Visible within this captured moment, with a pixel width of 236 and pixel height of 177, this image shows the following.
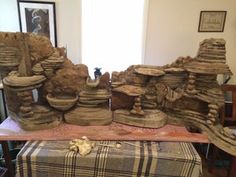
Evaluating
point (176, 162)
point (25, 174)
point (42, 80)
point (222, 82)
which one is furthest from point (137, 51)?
point (25, 174)

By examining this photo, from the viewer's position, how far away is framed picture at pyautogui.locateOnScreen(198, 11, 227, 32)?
2.00 meters

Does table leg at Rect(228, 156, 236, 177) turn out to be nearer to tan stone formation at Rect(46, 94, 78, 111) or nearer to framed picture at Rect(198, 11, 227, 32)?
framed picture at Rect(198, 11, 227, 32)

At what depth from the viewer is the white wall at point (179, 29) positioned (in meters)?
2.01

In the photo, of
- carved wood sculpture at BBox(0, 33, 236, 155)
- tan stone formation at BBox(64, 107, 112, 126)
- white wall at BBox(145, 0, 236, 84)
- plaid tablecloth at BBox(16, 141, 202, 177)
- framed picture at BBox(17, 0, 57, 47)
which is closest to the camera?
plaid tablecloth at BBox(16, 141, 202, 177)

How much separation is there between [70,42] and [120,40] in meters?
0.56

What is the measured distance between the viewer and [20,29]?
7.25ft

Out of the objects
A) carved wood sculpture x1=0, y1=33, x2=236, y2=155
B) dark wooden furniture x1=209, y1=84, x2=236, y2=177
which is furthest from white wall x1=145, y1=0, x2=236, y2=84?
carved wood sculpture x1=0, y1=33, x2=236, y2=155

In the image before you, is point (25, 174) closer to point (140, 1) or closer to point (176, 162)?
point (176, 162)

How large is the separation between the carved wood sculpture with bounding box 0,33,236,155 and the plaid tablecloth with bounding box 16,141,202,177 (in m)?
0.25

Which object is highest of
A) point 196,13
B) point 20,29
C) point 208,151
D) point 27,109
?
point 196,13

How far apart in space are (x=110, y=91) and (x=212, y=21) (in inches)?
54.8

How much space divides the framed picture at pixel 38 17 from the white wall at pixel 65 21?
0.18 feet

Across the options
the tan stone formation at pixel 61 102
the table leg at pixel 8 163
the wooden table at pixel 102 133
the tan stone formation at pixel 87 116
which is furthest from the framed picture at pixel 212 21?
the table leg at pixel 8 163

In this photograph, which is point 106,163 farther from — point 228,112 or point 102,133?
point 228,112
